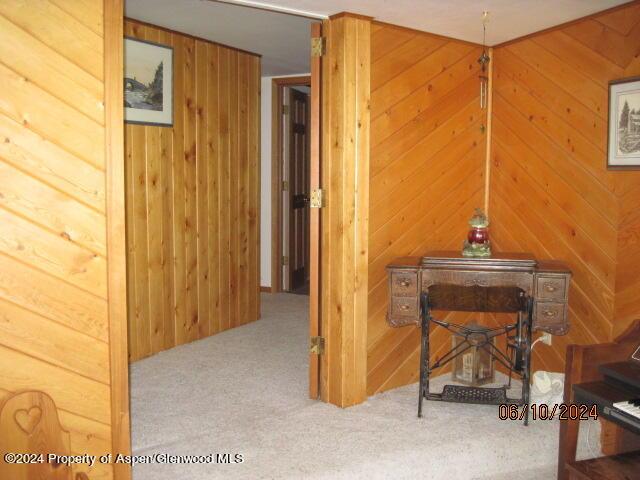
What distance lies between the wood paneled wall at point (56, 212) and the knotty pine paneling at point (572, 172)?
231 centimetres

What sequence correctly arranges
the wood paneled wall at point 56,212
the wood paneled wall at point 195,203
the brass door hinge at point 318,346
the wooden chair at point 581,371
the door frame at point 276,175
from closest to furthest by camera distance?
the wood paneled wall at point 56,212 < the wooden chair at point 581,371 < the brass door hinge at point 318,346 < the wood paneled wall at point 195,203 < the door frame at point 276,175

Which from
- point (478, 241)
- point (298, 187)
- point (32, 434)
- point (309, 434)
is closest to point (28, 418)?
point (32, 434)

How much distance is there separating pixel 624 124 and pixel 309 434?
81.4 inches

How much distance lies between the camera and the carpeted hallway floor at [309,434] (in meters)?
2.64

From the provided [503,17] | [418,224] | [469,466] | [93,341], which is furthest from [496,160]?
[93,341]

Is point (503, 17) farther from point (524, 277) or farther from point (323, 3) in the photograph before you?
point (524, 277)

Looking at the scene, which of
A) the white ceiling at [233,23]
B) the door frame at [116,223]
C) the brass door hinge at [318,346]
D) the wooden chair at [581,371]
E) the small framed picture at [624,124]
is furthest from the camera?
the white ceiling at [233,23]

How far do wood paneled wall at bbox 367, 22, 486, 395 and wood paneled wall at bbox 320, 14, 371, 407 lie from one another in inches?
3.9

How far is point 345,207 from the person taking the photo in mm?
3154

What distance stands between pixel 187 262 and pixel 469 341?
2.05m

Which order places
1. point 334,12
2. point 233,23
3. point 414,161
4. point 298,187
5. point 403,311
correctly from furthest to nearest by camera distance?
point 298,187 < point 233,23 < point 414,161 < point 403,311 < point 334,12

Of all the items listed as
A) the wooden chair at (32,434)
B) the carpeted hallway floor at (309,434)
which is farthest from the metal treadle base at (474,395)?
the wooden chair at (32,434)

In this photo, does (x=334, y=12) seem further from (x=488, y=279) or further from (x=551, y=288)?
(x=551, y=288)

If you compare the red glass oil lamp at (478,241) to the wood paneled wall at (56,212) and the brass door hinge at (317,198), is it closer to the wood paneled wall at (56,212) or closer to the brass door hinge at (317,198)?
the brass door hinge at (317,198)
